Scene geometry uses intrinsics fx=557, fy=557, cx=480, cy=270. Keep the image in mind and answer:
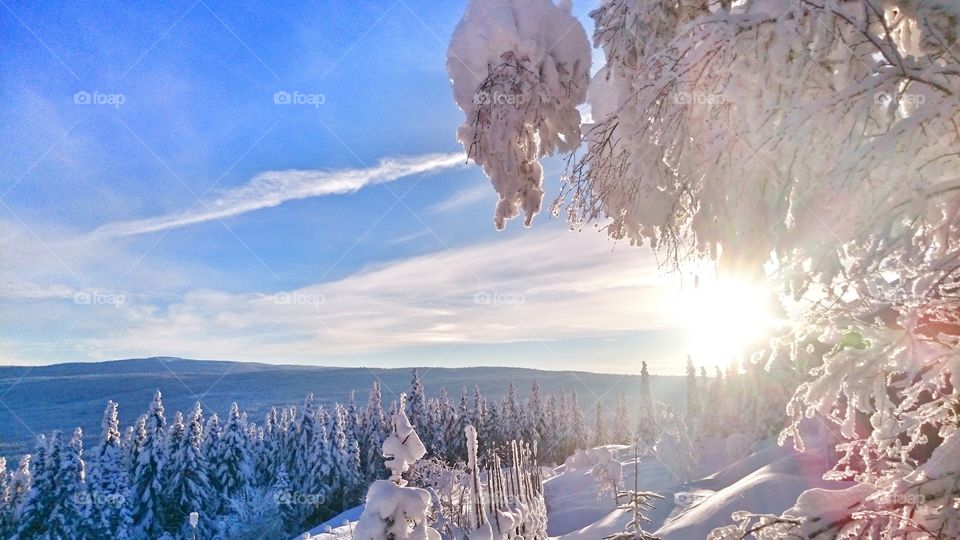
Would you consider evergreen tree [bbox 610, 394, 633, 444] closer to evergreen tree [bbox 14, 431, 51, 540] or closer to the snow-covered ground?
the snow-covered ground

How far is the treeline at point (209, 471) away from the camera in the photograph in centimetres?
3241

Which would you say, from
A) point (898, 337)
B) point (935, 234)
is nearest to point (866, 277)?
point (935, 234)

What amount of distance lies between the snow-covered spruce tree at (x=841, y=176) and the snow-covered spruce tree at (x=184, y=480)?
141 ft

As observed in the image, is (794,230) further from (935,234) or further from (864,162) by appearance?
(935,234)

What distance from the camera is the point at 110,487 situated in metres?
35.1

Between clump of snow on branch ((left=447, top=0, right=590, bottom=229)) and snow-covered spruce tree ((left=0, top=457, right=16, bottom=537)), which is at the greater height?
clump of snow on branch ((left=447, top=0, right=590, bottom=229))

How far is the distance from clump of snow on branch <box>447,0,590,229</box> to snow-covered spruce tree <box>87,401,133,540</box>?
39823 millimetres

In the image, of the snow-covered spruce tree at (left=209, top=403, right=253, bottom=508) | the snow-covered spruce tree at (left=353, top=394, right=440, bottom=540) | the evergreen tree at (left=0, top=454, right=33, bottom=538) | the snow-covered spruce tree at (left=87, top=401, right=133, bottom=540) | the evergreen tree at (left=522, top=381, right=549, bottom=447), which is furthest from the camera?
the evergreen tree at (left=522, top=381, right=549, bottom=447)

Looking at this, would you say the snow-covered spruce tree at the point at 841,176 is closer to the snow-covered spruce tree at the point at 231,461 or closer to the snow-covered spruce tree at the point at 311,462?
the snow-covered spruce tree at the point at 231,461

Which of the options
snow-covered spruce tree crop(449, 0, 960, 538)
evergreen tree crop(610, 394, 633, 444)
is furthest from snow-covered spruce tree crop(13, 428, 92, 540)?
evergreen tree crop(610, 394, 633, 444)

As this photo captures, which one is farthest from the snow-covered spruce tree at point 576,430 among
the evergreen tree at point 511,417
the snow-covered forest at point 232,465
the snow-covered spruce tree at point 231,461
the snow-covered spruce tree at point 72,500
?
the snow-covered spruce tree at point 72,500

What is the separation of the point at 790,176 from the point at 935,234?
2.08ft

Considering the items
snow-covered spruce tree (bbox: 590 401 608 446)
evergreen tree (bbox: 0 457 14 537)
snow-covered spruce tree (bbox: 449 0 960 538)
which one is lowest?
snow-covered spruce tree (bbox: 590 401 608 446)

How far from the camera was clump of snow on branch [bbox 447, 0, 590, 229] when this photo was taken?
3744mm
